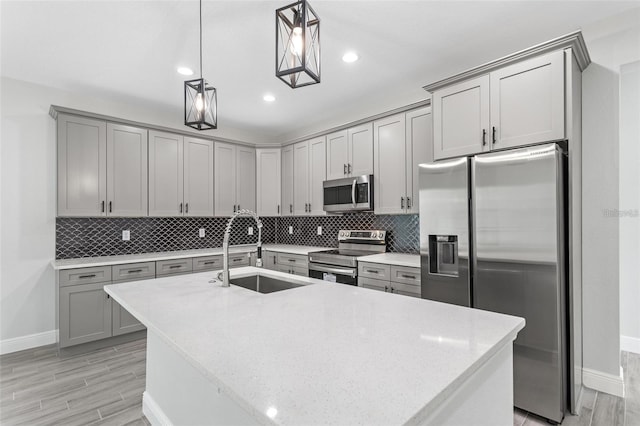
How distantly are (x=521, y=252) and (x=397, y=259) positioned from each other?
1256 mm

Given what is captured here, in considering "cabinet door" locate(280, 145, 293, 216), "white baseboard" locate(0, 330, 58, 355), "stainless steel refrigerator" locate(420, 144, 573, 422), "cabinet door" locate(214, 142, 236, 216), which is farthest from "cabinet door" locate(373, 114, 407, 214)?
"white baseboard" locate(0, 330, 58, 355)

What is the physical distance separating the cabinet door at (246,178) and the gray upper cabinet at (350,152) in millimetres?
1336

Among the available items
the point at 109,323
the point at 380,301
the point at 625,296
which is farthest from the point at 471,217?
the point at 109,323

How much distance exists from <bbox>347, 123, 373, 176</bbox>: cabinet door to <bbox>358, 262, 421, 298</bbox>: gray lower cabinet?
1162mm

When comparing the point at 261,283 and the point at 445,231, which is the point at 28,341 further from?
the point at 445,231

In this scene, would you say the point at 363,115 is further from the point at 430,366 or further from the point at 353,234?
the point at 430,366

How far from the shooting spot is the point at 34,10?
2.23 meters

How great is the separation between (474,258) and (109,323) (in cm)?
357

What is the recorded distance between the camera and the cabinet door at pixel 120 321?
3.38 metres

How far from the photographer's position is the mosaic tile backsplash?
11.9ft

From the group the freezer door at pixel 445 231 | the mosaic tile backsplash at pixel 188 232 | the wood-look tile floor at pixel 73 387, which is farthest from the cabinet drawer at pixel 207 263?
the freezer door at pixel 445 231

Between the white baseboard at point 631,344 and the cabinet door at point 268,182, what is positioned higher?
the cabinet door at point 268,182

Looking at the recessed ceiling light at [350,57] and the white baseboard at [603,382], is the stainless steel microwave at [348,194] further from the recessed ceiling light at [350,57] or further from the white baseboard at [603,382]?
the white baseboard at [603,382]

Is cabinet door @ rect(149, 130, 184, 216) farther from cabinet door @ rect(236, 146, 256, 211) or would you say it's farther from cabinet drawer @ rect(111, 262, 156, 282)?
cabinet door @ rect(236, 146, 256, 211)
